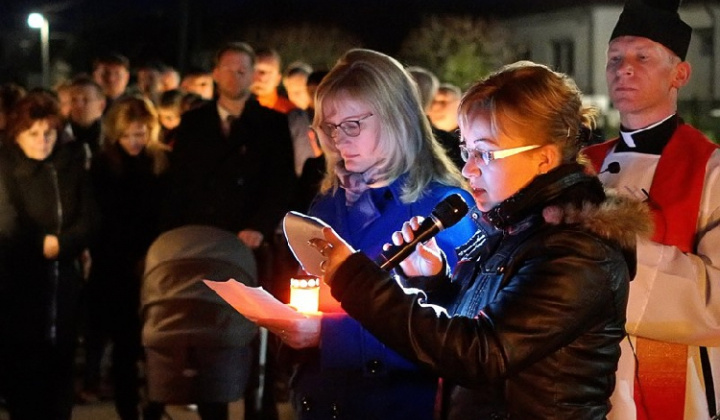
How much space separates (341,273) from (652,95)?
175cm

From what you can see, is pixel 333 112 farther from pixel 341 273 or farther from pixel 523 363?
pixel 523 363

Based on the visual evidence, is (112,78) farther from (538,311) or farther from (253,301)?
(538,311)

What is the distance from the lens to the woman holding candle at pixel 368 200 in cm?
351

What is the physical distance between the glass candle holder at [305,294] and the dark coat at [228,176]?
3.91 meters

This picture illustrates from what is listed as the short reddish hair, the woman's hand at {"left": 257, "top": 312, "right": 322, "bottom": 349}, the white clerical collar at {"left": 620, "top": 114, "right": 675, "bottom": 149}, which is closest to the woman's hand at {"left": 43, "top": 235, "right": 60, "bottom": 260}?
the short reddish hair

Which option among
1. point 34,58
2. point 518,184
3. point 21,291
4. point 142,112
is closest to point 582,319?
point 518,184

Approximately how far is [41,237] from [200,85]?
5.72 metres

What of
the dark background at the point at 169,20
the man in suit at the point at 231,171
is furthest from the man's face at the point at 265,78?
the dark background at the point at 169,20

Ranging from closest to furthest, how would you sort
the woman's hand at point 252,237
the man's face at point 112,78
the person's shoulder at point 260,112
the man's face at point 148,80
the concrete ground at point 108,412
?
→ the woman's hand at point 252,237
the person's shoulder at point 260,112
the concrete ground at point 108,412
the man's face at point 112,78
the man's face at point 148,80

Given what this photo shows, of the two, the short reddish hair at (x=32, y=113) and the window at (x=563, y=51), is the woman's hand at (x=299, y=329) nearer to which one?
the short reddish hair at (x=32, y=113)

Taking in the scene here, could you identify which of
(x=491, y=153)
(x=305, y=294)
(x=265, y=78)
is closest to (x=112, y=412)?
(x=265, y=78)

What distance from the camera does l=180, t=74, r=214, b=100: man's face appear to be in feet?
39.4

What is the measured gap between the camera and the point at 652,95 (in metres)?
3.91

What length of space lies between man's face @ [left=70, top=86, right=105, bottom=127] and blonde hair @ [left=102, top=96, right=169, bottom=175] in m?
1.61
